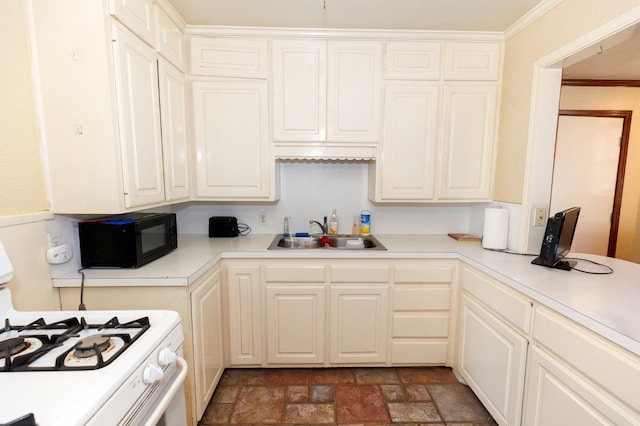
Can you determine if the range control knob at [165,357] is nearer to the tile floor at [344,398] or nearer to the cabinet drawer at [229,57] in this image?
the tile floor at [344,398]

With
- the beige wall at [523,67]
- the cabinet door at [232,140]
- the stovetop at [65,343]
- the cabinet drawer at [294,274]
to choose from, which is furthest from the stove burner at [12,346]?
the beige wall at [523,67]

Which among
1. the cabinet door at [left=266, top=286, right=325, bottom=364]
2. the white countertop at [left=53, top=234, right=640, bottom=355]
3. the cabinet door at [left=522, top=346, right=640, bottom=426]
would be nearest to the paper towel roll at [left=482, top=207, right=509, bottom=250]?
the white countertop at [left=53, top=234, right=640, bottom=355]

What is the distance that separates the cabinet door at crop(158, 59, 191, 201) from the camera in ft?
5.84

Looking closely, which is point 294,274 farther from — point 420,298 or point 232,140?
point 232,140

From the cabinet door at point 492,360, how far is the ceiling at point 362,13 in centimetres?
187

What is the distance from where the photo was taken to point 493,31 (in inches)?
83.7

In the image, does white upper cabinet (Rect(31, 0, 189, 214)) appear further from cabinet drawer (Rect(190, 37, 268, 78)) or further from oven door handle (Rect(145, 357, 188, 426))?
oven door handle (Rect(145, 357, 188, 426))

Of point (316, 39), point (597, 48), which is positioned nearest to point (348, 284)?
point (316, 39)

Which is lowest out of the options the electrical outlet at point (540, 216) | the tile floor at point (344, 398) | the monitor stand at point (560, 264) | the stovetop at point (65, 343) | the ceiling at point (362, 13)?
the tile floor at point (344, 398)

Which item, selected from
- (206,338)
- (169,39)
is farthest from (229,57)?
(206,338)

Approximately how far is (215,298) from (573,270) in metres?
2.06

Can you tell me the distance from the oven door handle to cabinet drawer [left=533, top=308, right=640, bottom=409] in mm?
1435

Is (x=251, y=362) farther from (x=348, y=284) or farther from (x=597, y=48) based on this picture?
(x=597, y=48)

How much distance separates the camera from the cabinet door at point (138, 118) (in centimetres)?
139
